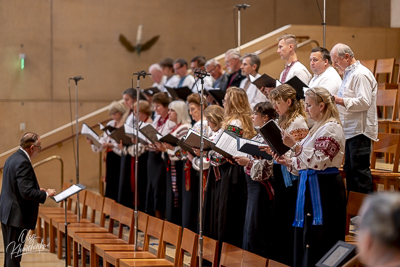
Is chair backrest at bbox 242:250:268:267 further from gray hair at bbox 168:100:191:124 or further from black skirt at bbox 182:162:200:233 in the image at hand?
gray hair at bbox 168:100:191:124

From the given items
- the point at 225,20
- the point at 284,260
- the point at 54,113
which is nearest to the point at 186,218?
the point at 284,260

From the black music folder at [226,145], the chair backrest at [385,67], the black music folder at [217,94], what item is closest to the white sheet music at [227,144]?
the black music folder at [226,145]

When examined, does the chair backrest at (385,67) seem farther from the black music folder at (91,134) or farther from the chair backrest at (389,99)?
the black music folder at (91,134)

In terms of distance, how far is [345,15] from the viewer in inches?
462

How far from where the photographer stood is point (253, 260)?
4.09m

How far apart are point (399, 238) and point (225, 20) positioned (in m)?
10.4

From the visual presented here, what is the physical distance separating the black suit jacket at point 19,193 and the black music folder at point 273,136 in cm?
241

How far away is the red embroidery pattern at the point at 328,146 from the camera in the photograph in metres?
4.08

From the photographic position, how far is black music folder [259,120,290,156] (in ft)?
12.9

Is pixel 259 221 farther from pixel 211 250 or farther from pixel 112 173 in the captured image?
pixel 112 173

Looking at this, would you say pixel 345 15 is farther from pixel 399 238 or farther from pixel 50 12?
pixel 399 238

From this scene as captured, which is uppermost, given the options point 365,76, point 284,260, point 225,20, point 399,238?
point 225,20

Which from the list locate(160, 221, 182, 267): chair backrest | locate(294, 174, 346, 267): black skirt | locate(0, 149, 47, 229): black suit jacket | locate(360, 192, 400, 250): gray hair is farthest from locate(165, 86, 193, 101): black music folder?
locate(360, 192, 400, 250): gray hair

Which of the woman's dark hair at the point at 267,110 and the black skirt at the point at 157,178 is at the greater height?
the woman's dark hair at the point at 267,110
